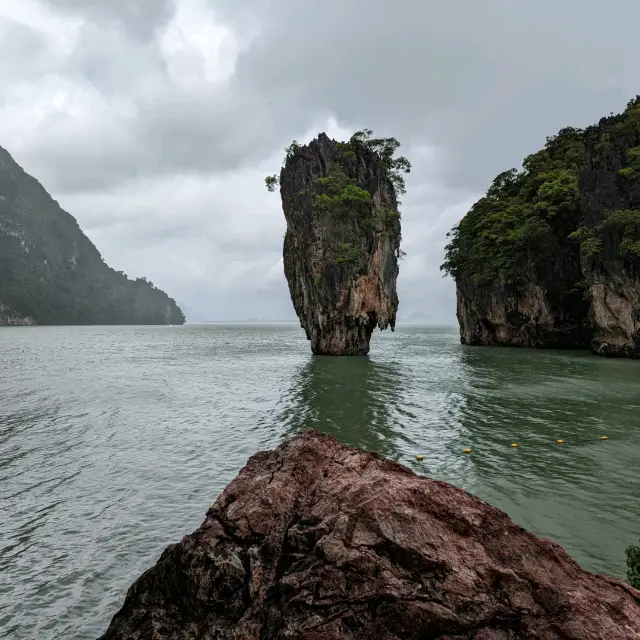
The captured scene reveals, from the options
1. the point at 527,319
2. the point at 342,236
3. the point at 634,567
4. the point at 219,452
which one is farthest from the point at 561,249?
the point at 634,567

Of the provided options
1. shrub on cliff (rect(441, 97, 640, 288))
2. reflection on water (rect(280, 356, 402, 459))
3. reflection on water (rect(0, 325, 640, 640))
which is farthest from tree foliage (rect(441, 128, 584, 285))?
reflection on water (rect(280, 356, 402, 459))

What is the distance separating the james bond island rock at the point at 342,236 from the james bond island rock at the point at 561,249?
42.3 feet

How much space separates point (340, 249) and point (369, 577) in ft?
122

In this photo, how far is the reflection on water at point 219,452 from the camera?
6.98 meters

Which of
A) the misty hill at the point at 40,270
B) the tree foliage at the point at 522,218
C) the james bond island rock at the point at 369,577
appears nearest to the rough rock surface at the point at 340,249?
the tree foliage at the point at 522,218

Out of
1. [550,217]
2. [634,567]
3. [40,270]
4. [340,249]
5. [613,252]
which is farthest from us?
[40,270]

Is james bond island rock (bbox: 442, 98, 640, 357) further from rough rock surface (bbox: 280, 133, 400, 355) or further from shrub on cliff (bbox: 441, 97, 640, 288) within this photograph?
rough rock surface (bbox: 280, 133, 400, 355)

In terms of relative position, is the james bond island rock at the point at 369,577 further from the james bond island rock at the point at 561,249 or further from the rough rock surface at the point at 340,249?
the james bond island rock at the point at 561,249

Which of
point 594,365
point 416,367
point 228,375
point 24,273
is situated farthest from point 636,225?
point 24,273

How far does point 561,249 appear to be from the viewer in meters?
44.8

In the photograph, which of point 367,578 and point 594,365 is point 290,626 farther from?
point 594,365

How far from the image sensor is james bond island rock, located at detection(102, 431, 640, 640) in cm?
324

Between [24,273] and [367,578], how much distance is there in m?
194

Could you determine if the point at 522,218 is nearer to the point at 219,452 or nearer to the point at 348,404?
the point at 348,404
